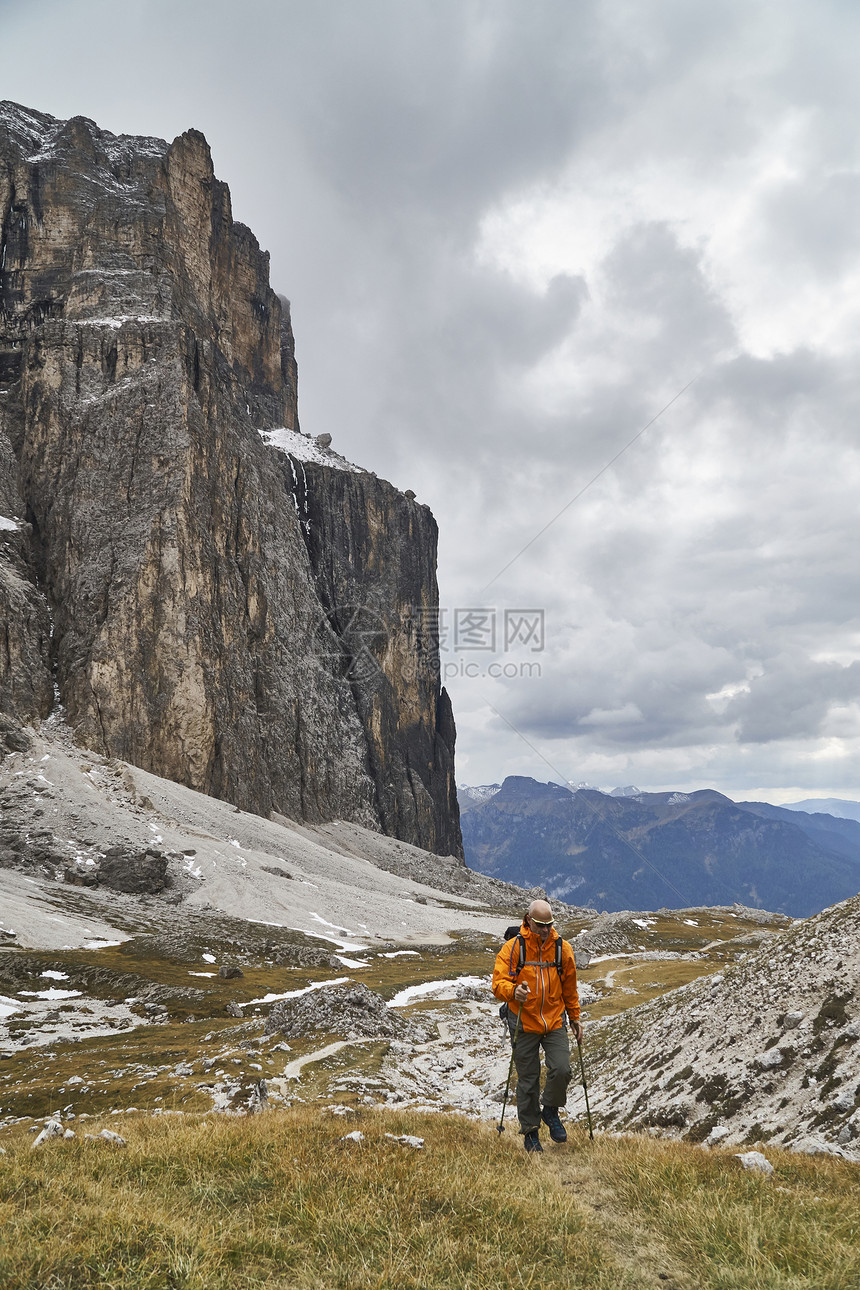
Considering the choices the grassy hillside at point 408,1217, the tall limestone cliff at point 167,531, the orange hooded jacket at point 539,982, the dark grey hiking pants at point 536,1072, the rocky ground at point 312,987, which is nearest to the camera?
the grassy hillside at point 408,1217

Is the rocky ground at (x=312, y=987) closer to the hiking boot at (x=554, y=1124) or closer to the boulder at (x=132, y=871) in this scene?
the boulder at (x=132, y=871)

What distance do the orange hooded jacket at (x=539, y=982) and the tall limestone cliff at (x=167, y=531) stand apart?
11354 cm

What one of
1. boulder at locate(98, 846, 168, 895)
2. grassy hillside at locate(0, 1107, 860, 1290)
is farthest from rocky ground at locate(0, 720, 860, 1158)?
grassy hillside at locate(0, 1107, 860, 1290)

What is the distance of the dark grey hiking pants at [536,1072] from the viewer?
10.2 metres

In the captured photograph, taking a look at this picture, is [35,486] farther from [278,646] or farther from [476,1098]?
[476,1098]

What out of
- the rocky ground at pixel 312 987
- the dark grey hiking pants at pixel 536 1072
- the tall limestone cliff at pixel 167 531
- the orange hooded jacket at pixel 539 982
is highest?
the tall limestone cliff at pixel 167 531

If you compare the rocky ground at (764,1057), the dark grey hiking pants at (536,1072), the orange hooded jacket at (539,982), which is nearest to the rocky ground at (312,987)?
the rocky ground at (764,1057)

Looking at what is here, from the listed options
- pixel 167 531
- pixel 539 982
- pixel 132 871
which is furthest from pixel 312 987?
pixel 167 531

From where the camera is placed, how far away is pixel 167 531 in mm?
126125

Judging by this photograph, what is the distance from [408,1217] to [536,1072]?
4.55 metres

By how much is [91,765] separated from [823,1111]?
3883 inches

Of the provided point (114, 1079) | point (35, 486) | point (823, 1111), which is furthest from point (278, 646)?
point (823, 1111)

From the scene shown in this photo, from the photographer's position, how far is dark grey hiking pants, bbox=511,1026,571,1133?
402 inches

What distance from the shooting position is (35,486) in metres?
133
